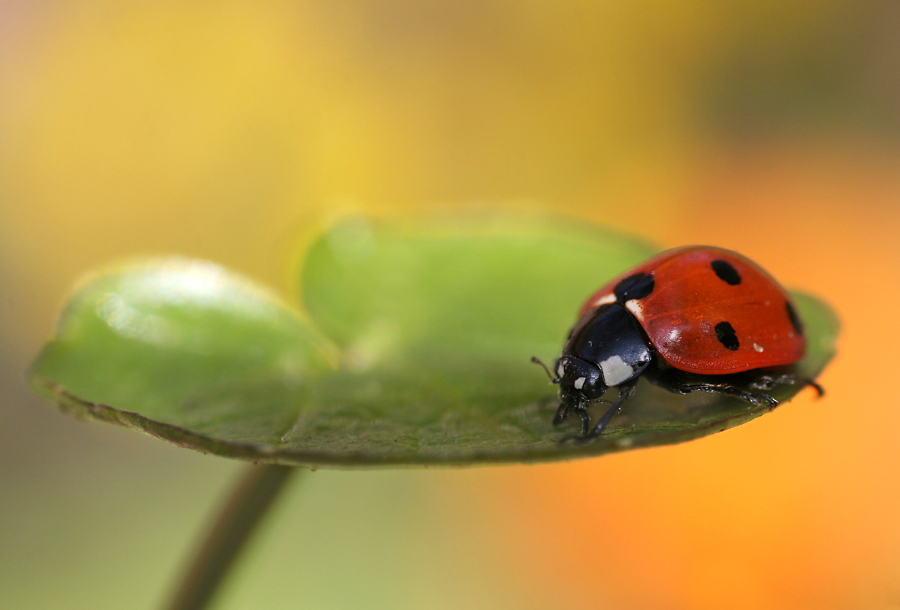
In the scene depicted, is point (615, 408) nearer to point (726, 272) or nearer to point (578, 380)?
point (578, 380)

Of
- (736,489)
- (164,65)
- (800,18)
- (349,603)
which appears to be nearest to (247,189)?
(164,65)

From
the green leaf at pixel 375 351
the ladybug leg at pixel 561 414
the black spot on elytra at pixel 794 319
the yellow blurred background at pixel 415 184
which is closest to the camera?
the green leaf at pixel 375 351

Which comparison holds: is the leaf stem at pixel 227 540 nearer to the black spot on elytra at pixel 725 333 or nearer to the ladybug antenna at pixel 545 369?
the ladybug antenna at pixel 545 369

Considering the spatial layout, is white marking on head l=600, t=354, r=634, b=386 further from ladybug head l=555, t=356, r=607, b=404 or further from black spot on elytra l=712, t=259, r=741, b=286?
black spot on elytra l=712, t=259, r=741, b=286

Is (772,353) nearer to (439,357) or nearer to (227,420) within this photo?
(439,357)

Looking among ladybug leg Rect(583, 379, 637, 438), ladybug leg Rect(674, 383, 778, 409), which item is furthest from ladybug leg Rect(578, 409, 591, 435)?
ladybug leg Rect(674, 383, 778, 409)

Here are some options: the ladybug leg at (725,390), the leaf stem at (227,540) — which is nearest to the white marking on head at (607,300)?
the ladybug leg at (725,390)
